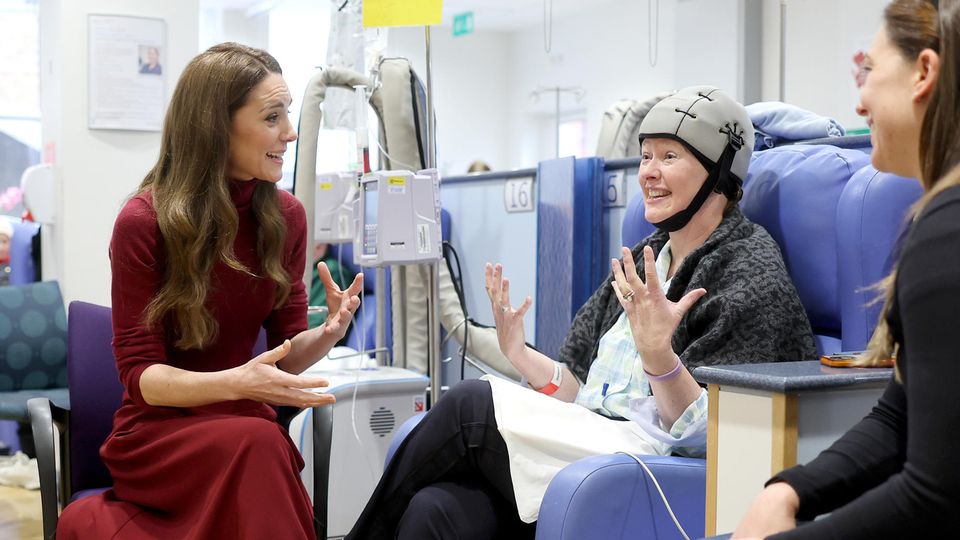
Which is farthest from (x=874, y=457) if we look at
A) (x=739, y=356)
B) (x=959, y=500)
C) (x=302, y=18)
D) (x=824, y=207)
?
(x=302, y=18)

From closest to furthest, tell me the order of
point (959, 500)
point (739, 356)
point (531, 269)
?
1. point (959, 500)
2. point (739, 356)
3. point (531, 269)

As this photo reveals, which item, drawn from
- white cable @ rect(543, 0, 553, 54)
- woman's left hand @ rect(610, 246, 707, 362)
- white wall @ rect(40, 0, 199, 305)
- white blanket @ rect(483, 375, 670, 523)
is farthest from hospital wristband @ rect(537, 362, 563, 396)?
white cable @ rect(543, 0, 553, 54)

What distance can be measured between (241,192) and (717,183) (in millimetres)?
922

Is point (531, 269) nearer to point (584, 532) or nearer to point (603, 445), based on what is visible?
point (603, 445)

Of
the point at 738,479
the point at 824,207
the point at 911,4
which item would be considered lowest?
the point at 738,479

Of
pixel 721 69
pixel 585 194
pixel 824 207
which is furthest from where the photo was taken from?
pixel 721 69

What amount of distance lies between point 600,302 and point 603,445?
0.43m

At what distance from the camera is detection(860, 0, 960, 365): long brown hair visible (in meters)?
1.02

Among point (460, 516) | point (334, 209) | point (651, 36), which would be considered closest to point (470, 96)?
point (651, 36)

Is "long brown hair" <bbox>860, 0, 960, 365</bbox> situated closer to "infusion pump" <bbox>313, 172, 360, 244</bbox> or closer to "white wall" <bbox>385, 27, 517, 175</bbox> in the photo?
"infusion pump" <bbox>313, 172, 360, 244</bbox>

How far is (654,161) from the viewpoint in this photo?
2.08 metres

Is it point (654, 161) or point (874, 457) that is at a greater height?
point (654, 161)

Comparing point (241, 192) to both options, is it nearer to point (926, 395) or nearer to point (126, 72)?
point (926, 395)

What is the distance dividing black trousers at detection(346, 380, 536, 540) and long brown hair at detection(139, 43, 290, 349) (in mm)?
408
